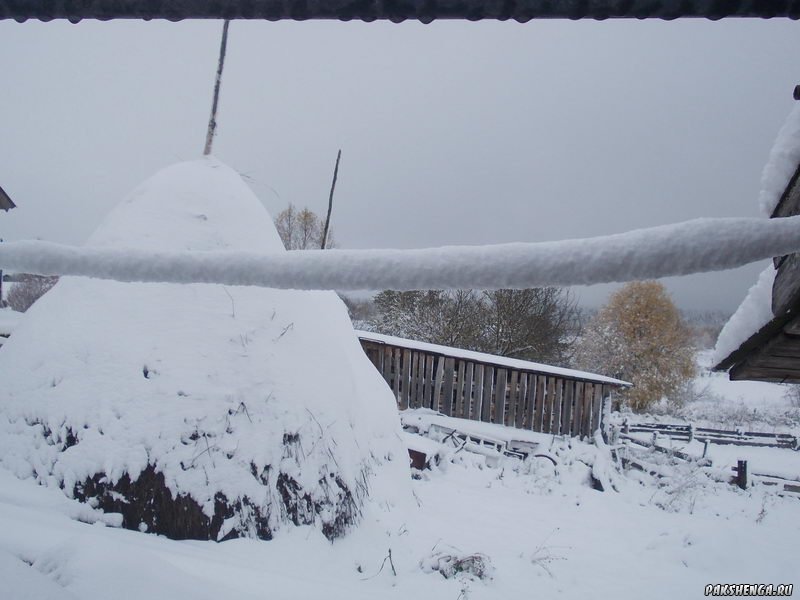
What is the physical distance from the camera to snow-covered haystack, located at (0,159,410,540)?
2.73 m

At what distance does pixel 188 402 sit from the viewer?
3064 mm

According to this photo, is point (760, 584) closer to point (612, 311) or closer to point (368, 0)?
point (368, 0)

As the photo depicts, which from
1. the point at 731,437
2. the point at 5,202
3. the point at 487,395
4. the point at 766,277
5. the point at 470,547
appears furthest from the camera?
the point at 731,437

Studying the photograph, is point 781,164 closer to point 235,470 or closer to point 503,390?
point 235,470

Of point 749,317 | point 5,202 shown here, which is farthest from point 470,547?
point 5,202

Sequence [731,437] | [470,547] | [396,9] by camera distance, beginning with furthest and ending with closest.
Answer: [731,437] → [470,547] → [396,9]

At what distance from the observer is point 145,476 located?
2.70m

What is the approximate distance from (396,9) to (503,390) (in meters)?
11.4

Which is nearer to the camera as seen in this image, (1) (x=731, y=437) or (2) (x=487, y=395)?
(2) (x=487, y=395)

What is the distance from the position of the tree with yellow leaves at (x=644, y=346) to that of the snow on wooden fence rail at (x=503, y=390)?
1654 centimetres

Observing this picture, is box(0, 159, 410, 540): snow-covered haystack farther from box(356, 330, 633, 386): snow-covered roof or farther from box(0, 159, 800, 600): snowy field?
box(356, 330, 633, 386): snow-covered roof

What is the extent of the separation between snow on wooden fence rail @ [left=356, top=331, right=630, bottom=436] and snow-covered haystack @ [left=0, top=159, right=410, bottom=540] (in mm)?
7412

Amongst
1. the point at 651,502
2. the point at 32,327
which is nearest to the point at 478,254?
the point at 32,327

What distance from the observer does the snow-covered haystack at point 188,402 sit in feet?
8.95
